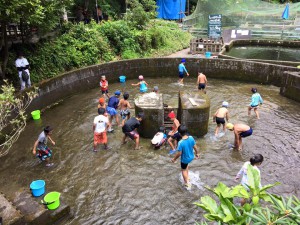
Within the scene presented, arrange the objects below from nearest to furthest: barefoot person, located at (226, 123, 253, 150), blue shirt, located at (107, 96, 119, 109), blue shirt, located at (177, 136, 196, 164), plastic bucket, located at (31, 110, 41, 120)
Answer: blue shirt, located at (177, 136, 196, 164), barefoot person, located at (226, 123, 253, 150), blue shirt, located at (107, 96, 119, 109), plastic bucket, located at (31, 110, 41, 120)

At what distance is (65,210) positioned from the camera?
6.68 m

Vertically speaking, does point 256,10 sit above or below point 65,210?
above

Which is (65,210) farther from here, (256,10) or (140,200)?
(256,10)

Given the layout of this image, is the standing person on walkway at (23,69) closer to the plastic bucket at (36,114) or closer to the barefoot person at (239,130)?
the plastic bucket at (36,114)

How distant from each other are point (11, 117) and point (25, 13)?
432 centimetres

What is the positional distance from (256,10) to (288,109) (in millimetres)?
18612

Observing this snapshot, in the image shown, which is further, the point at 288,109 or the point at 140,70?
the point at 140,70

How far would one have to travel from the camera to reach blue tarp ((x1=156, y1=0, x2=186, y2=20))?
31.6 meters

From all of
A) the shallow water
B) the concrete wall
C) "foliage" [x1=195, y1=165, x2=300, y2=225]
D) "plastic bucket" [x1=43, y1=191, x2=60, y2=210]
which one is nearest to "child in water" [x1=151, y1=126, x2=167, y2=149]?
the shallow water

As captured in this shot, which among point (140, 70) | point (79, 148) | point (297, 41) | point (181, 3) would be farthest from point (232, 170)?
point (181, 3)

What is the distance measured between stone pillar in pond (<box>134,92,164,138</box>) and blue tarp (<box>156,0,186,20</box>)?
24790 mm

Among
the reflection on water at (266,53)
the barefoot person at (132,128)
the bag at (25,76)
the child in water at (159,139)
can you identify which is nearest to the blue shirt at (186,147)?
the child in water at (159,139)

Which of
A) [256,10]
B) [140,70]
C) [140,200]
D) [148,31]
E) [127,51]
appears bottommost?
[140,200]

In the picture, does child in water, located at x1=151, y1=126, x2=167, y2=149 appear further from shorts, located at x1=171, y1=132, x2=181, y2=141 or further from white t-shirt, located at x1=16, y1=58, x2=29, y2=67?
white t-shirt, located at x1=16, y1=58, x2=29, y2=67
